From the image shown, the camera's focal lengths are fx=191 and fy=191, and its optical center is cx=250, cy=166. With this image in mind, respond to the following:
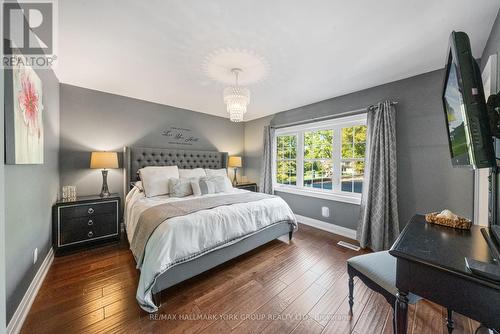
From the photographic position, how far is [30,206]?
5.58ft

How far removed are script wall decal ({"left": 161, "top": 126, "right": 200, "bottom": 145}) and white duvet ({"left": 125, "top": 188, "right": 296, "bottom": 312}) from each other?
4.98ft

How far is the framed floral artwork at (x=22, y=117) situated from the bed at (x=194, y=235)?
102 cm

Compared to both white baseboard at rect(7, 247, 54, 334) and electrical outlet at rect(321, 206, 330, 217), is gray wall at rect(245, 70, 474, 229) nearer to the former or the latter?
electrical outlet at rect(321, 206, 330, 217)

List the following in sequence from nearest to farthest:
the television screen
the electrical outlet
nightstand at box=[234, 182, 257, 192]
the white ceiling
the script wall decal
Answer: the television screen → the white ceiling → the electrical outlet → the script wall decal → nightstand at box=[234, 182, 257, 192]

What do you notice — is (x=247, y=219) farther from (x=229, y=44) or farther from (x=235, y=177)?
(x=235, y=177)

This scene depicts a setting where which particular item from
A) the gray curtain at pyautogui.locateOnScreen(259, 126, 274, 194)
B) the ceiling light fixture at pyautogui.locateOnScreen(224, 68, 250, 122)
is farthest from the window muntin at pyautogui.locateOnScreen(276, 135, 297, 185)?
the ceiling light fixture at pyautogui.locateOnScreen(224, 68, 250, 122)

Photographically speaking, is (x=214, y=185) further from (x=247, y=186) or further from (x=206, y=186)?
(x=247, y=186)

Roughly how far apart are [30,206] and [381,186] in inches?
149

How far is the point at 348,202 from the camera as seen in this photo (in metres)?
3.07

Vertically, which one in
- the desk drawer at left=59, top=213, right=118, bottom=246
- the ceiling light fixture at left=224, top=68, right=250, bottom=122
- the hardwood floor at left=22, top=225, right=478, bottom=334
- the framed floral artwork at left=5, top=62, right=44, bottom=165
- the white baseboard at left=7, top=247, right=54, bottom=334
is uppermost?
the ceiling light fixture at left=224, top=68, right=250, bottom=122

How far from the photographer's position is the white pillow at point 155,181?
9.13ft

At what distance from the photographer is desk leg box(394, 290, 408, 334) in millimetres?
901

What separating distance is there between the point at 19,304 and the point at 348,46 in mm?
3488

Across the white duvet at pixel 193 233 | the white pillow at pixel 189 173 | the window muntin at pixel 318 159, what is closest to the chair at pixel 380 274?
the white duvet at pixel 193 233
